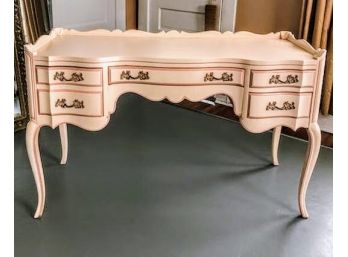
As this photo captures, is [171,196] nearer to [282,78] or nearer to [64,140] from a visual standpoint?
[64,140]

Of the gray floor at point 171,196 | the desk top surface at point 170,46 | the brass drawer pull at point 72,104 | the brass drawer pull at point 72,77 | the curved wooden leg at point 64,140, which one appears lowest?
the gray floor at point 171,196

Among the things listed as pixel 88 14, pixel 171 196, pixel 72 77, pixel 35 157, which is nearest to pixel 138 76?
pixel 72 77

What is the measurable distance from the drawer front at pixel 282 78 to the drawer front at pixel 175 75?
0.22 ft

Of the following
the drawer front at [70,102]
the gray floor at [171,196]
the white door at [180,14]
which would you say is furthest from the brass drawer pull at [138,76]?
the white door at [180,14]

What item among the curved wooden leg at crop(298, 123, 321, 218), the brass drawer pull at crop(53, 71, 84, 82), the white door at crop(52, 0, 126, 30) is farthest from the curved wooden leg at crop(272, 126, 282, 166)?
the white door at crop(52, 0, 126, 30)

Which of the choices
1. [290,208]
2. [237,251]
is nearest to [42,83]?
[237,251]

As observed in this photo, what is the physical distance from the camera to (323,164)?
2.54 m

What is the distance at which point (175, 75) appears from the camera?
178 cm

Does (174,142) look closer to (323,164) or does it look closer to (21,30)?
(323,164)

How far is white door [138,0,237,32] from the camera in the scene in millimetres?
3417

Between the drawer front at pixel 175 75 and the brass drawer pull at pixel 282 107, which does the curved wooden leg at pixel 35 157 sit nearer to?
the drawer front at pixel 175 75

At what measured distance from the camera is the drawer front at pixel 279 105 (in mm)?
1805

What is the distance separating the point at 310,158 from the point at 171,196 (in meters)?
0.71

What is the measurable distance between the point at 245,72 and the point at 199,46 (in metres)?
0.34
